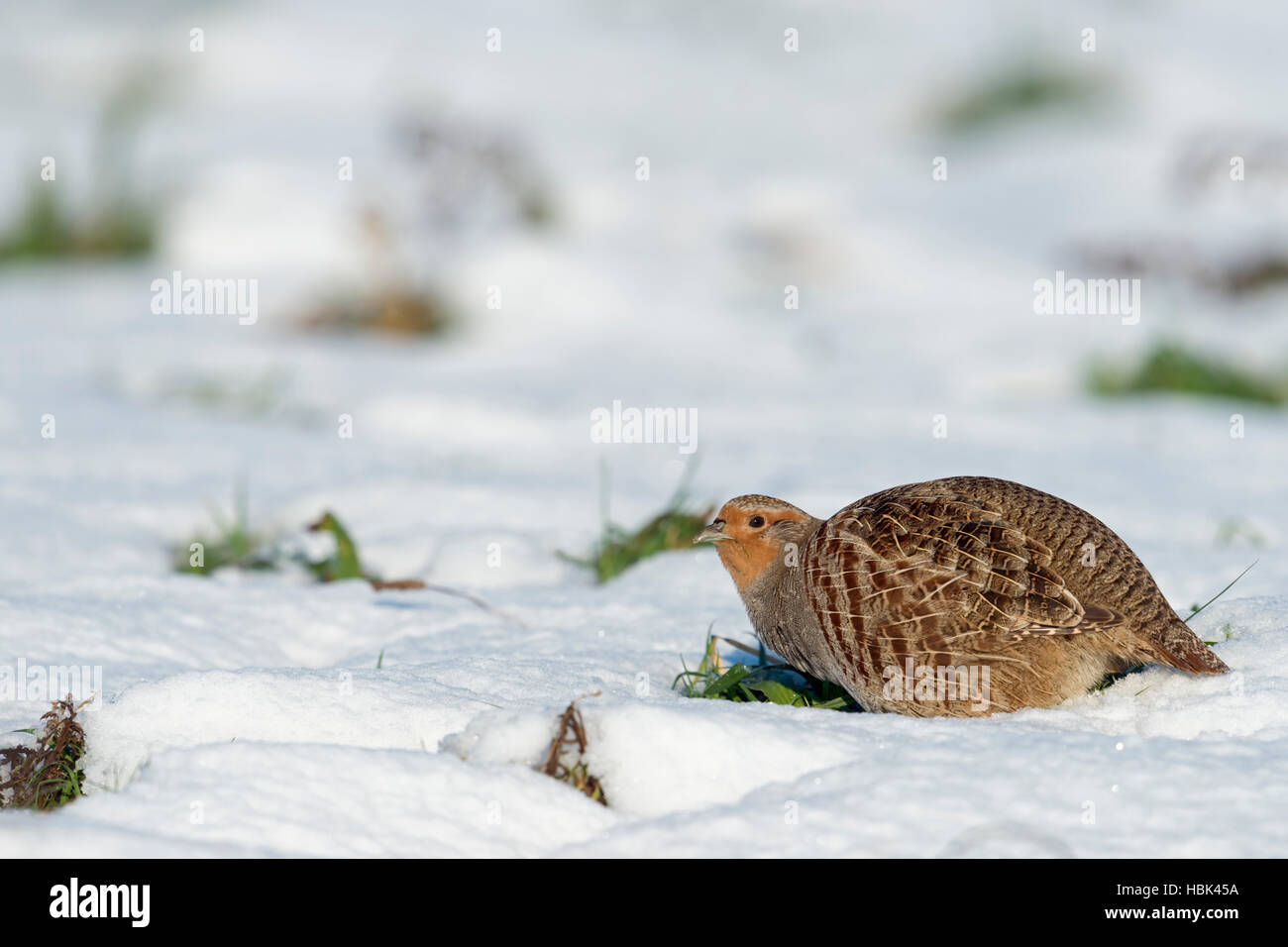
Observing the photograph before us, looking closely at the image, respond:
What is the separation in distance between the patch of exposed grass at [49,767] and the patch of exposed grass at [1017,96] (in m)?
13.4

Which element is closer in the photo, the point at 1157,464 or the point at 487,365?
the point at 1157,464

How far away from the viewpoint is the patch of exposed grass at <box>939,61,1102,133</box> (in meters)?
14.3

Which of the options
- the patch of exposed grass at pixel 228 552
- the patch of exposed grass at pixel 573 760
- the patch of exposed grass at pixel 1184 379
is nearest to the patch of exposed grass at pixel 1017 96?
the patch of exposed grass at pixel 1184 379

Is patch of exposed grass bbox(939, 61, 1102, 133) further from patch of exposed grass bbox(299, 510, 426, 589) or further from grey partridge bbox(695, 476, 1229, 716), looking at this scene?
grey partridge bbox(695, 476, 1229, 716)

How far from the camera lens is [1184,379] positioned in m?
6.92

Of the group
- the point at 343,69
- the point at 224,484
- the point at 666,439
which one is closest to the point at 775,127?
the point at 343,69

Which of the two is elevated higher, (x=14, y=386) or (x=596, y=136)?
(x=596, y=136)

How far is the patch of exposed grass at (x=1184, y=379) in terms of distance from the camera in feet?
22.7

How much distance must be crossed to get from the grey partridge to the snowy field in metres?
0.11

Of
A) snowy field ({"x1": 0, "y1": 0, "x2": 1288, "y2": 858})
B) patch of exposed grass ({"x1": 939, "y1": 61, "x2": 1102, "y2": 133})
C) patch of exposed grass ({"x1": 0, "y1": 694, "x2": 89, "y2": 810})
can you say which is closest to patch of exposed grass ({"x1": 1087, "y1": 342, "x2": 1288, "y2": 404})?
snowy field ({"x1": 0, "y1": 0, "x2": 1288, "y2": 858})

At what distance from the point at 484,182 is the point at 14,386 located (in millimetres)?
3323

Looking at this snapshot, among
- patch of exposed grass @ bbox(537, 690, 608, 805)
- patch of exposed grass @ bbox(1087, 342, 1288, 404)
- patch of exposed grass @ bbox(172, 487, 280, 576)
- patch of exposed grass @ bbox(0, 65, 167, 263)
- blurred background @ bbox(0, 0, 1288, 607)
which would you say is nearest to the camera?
patch of exposed grass @ bbox(537, 690, 608, 805)
